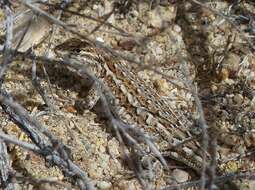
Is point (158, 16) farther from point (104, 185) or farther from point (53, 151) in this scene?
point (53, 151)

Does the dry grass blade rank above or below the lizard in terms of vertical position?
below

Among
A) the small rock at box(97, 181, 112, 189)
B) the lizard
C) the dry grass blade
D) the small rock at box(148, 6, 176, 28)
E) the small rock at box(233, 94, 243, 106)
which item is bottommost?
the small rock at box(97, 181, 112, 189)

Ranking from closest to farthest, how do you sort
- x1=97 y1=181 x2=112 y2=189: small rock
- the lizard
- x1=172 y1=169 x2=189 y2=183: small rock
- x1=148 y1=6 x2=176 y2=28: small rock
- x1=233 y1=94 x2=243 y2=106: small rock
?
x1=97 y1=181 x2=112 y2=189: small rock
x1=172 y1=169 x2=189 y2=183: small rock
the lizard
x1=233 y1=94 x2=243 y2=106: small rock
x1=148 y1=6 x2=176 y2=28: small rock

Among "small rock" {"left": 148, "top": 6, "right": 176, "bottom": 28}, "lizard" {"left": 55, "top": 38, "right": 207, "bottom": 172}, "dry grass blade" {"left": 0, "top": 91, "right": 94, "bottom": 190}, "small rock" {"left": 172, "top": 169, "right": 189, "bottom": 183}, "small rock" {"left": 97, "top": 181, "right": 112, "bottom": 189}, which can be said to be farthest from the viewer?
"small rock" {"left": 148, "top": 6, "right": 176, "bottom": 28}

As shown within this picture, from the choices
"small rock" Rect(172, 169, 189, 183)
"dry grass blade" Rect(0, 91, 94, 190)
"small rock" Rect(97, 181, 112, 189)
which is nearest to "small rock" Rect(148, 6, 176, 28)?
"small rock" Rect(172, 169, 189, 183)

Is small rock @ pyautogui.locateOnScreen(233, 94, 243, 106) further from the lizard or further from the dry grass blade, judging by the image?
the dry grass blade

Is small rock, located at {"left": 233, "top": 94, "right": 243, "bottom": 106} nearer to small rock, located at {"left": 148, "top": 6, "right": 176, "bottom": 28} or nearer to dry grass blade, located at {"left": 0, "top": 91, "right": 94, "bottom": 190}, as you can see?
small rock, located at {"left": 148, "top": 6, "right": 176, "bottom": 28}

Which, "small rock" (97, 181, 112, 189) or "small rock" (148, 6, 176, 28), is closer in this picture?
"small rock" (97, 181, 112, 189)
